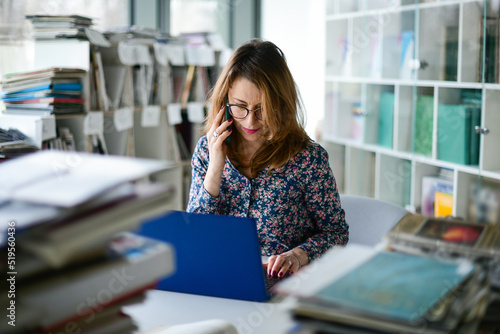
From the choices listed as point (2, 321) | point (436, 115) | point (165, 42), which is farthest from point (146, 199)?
point (165, 42)

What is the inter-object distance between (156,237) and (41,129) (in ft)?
4.99

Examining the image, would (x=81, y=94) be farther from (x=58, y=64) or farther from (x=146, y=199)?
(x=146, y=199)

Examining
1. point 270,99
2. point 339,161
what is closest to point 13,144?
point 270,99

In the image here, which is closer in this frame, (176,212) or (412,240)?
(412,240)

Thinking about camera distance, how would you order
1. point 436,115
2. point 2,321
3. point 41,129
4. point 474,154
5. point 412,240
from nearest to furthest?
point 2,321 < point 412,240 < point 41,129 < point 474,154 < point 436,115

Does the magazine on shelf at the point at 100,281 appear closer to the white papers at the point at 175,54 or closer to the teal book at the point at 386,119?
the white papers at the point at 175,54

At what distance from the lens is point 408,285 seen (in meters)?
0.68

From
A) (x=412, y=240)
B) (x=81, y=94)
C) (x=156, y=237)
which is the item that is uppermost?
(x=81, y=94)

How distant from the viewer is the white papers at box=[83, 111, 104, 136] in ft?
9.68

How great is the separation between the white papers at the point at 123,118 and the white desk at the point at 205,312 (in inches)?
79.9

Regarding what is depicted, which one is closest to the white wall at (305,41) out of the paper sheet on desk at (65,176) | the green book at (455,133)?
the green book at (455,133)

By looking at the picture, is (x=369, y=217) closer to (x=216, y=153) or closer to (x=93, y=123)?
(x=216, y=153)

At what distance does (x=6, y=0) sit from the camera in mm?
3598

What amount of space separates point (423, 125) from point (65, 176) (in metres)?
2.96
